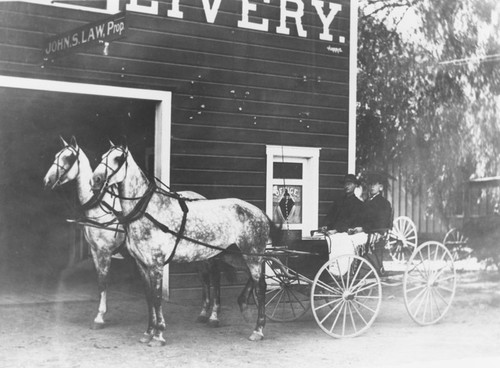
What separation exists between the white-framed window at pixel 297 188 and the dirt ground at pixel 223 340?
1995 mm

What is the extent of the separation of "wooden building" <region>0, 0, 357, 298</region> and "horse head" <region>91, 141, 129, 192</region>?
1662 millimetres

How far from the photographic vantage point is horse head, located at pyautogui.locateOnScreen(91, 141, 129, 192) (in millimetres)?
7445

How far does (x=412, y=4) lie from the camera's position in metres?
15.2

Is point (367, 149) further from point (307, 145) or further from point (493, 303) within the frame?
point (493, 303)

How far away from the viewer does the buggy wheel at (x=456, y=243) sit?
13652mm

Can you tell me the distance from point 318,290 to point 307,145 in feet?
10.7

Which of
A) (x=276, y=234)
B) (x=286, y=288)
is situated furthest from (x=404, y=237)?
(x=276, y=234)

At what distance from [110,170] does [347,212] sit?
3.32 m

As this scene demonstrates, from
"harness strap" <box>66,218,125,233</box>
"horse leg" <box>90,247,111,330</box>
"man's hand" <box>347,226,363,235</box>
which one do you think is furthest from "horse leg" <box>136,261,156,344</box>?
"man's hand" <box>347,226,363,235</box>

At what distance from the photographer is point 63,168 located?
8305 mm

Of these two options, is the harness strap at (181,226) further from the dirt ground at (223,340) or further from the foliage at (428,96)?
the foliage at (428,96)

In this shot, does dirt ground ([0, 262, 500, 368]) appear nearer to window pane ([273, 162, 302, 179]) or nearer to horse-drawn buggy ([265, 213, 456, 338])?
horse-drawn buggy ([265, 213, 456, 338])

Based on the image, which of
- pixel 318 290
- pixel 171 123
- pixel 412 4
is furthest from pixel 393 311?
pixel 412 4

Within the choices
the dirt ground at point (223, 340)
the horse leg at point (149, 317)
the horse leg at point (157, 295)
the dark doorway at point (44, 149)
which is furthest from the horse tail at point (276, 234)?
the dark doorway at point (44, 149)
